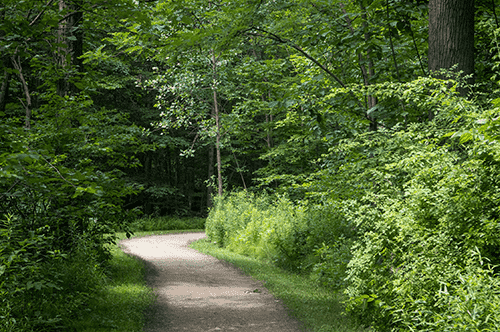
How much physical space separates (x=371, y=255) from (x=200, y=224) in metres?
27.0

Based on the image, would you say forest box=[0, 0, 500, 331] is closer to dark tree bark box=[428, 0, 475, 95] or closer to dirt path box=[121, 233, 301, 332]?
dark tree bark box=[428, 0, 475, 95]

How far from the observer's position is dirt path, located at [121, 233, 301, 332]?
6.61 meters

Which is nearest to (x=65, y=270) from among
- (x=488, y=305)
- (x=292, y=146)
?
(x=488, y=305)

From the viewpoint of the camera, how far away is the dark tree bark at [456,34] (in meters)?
5.45

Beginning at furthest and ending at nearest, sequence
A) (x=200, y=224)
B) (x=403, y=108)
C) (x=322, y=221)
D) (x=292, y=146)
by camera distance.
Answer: (x=200, y=224) → (x=292, y=146) → (x=322, y=221) → (x=403, y=108)

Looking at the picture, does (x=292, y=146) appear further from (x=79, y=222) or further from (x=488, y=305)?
(x=488, y=305)

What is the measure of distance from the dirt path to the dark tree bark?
15.0ft

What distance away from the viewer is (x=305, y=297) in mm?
7984

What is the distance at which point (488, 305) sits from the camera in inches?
108

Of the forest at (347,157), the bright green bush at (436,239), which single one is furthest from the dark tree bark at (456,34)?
the bright green bush at (436,239)

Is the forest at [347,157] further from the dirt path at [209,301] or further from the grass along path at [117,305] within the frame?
the dirt path at [209,301]

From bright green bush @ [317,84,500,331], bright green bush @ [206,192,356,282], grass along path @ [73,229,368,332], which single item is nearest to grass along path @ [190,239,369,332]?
grass along path @ [73,229,368,332]

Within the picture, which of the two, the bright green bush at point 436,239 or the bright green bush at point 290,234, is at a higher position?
the bright green bush at point 436,239

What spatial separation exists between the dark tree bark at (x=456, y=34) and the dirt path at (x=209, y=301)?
4.57 meters
